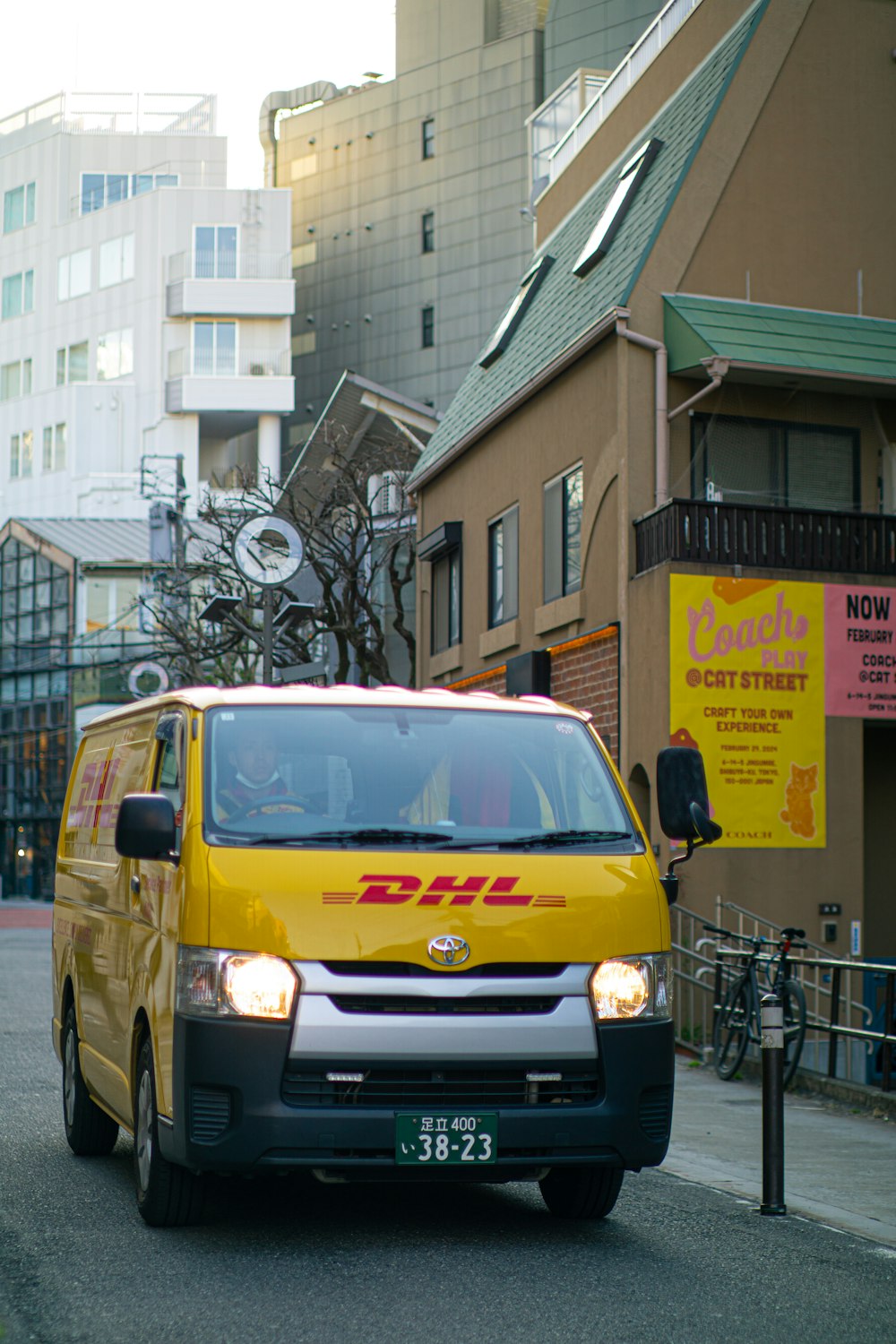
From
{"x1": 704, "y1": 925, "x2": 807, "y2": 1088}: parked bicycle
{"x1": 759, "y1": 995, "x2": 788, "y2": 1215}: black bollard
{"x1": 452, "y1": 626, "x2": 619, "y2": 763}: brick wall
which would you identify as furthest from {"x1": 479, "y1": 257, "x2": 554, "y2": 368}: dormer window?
{"x1": 759, "y1": 995, "x2": 788, "y2": 1215}: black bollard

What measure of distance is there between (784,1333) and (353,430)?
40390mm

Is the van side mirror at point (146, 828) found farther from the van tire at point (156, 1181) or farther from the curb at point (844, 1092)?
the curb at point (844, 1092)

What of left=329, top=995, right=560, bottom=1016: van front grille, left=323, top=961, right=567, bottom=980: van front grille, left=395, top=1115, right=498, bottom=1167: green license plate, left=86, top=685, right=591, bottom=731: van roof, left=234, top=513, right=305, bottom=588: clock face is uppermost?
left=234, top=513, right=305, bottom=588: clock face

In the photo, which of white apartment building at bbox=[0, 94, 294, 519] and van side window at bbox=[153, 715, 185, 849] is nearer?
van side window at bbox=[153, 715, 185, 849]

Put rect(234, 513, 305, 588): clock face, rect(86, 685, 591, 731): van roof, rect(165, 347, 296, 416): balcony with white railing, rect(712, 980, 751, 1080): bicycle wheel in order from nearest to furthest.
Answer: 1. rect(86, 685, 591, 731): van roof
2. rect(712, 980, 751, 1080): bicycle wheel
3. rect(234, 513, 305, 588): clock face
4. rect(165, 347, 296, 416): balcony with white railing

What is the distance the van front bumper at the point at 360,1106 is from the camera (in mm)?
6762

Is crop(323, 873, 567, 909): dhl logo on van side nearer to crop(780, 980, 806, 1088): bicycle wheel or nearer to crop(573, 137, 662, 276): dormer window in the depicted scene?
crop(780, 980, 806, 1088): bicycle wheel

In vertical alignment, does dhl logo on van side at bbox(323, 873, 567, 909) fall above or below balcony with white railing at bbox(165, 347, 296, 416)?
below

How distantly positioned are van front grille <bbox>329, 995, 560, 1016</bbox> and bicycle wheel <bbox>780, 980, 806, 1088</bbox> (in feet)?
22.1

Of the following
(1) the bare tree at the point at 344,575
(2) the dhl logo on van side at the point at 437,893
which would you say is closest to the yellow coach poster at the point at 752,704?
(2) the dhl logo on van side at the point at 437,893

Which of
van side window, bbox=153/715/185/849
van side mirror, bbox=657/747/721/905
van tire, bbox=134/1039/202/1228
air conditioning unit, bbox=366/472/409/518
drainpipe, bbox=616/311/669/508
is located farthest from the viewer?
air conditioning unit, bbox=366/472/409/518

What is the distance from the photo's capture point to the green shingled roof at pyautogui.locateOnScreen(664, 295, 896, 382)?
1878cm

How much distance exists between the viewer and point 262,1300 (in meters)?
6.24

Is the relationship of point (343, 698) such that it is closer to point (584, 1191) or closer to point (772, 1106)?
point (584, 1191)
